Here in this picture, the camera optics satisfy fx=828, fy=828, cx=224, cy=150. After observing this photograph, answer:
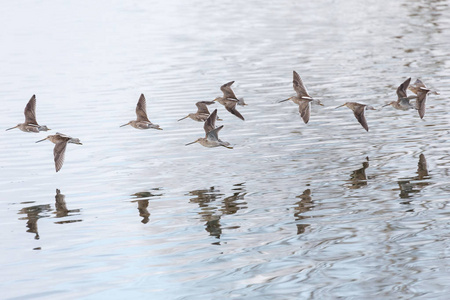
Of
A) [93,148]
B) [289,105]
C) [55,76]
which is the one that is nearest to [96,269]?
[93,148]

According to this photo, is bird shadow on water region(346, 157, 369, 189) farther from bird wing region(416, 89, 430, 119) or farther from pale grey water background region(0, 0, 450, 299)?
bird wing region(416, 89, 430, 119)

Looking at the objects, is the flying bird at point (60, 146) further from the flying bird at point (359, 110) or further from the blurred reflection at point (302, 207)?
the flying bird at point (359, 110)

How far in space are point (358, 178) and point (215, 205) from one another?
11.6 ft

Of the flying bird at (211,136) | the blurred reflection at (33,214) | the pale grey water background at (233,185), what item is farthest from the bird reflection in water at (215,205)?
the blurred reflection at (33,214)

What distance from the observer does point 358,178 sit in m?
18.2

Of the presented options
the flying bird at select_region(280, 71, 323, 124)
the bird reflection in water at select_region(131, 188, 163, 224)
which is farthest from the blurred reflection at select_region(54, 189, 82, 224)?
the flying bird at select_region(280, 71, 323, 124)

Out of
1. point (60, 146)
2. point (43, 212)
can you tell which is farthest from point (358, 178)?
point (60, 146)

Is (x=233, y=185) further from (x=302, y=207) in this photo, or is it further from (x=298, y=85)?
(x=298, y=85)

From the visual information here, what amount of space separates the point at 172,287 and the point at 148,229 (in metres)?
3.00

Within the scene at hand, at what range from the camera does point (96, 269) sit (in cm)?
1338

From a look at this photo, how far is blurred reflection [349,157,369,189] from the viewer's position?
17.6 metres

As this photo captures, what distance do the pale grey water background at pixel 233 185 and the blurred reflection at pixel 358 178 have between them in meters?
0.08

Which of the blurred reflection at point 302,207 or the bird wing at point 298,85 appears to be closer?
the blurred reflection at point 302,207

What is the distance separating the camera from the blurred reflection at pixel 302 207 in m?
15.1
